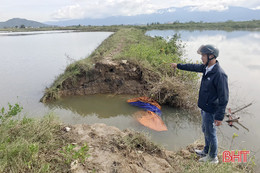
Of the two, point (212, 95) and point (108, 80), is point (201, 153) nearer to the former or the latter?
point (212, 95)

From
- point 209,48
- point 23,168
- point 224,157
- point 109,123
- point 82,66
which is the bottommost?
point 109,123

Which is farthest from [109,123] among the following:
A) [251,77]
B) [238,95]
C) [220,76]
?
[251,77]

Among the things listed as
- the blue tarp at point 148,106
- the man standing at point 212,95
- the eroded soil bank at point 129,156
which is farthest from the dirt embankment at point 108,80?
the man standing at point 212,95

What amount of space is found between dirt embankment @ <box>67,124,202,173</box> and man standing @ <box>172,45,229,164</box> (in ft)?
1.92

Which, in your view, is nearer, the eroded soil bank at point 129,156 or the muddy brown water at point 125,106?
the eroded soil bank at point 129,156

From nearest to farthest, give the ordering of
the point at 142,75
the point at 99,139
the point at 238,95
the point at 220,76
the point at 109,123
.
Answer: the point at 220,76
the point at 99,139
the point at 109,123
the point at 238,95
the point at 142,75

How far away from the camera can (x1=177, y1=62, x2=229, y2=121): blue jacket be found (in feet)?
7.82

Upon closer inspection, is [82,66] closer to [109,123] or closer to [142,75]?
[142,75]

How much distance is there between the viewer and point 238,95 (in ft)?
19.7

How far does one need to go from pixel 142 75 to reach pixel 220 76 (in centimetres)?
415

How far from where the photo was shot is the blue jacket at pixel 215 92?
2.38 m

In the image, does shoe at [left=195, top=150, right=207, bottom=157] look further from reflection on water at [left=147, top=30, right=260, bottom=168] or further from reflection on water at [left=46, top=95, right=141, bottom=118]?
reflection on water at [left=46, top=95, right=141, bottom=118]

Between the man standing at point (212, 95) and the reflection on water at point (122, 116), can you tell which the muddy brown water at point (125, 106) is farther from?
the man standing at point (212, 95)

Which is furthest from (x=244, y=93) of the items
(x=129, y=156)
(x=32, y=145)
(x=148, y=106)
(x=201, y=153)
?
(x=32, y=145)
